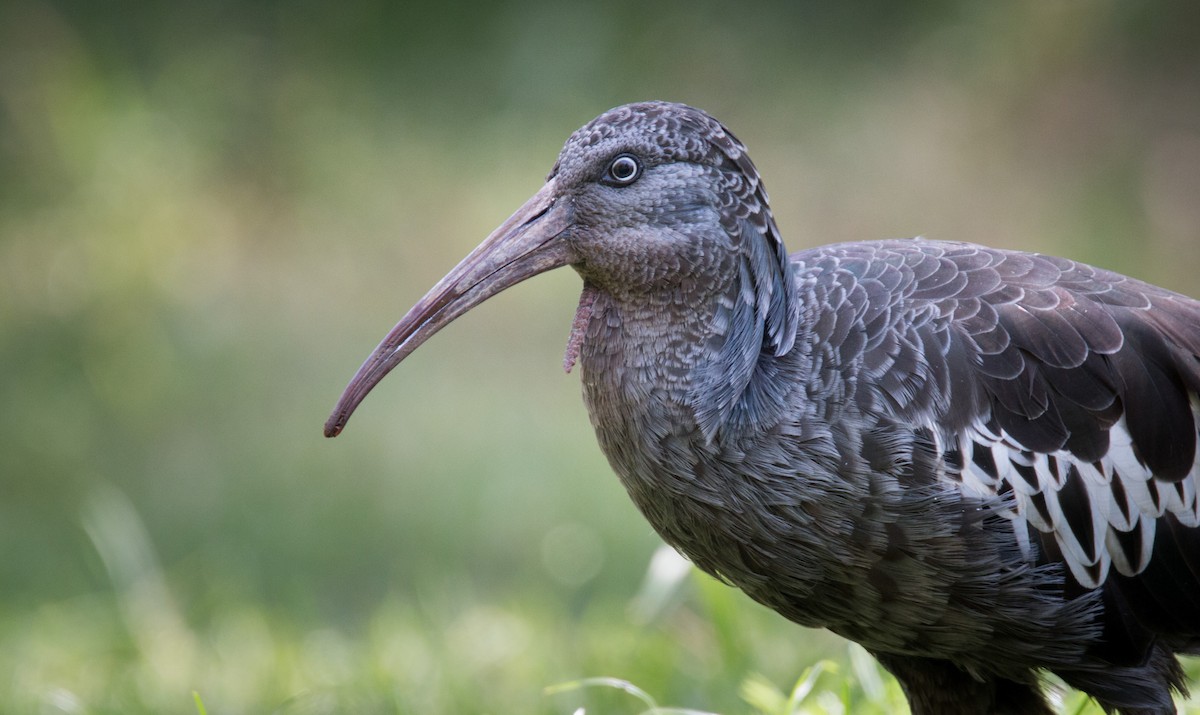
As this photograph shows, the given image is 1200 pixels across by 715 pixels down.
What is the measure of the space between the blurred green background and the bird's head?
128cm

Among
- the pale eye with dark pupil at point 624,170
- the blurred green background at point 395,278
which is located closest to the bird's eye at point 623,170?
the pale eye with dark pupil at point 624,170

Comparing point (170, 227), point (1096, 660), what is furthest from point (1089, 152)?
point (1096, 660)

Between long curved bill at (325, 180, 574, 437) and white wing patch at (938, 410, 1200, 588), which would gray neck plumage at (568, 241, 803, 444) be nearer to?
long curved bill at (325, 180, 574, 437)

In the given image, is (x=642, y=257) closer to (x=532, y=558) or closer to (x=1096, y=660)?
(x=1096, y=660)

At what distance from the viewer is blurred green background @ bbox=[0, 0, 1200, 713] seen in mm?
5125

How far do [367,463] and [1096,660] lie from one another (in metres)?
5.22

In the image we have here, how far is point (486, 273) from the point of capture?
11.1 feet

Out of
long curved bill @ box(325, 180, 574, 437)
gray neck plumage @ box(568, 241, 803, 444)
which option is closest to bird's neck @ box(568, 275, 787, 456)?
gray neck plumage @ box(568, 241, 803, 444)

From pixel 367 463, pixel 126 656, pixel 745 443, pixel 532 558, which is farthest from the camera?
pixel 367 463

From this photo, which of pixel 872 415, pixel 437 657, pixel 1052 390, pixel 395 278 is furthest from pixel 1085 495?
pixel 395 278

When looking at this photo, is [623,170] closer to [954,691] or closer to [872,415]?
[872,415]

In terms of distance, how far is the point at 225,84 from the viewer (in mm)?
9727

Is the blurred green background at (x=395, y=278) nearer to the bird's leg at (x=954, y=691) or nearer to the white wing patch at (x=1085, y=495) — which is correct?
the bird's leg at (x=954, y=691)

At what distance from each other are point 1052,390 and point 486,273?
57.2 inches
